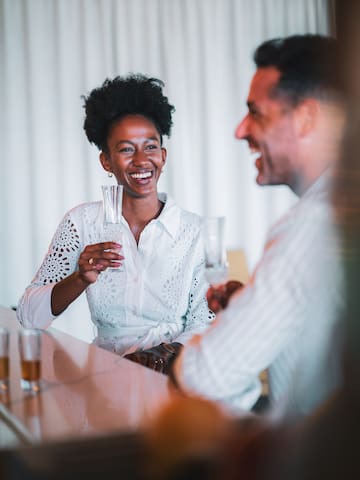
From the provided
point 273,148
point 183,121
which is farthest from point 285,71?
point 183,121

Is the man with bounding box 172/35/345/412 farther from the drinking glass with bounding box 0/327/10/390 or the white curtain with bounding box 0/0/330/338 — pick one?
the white curtain with bounding box 0/0/330/338

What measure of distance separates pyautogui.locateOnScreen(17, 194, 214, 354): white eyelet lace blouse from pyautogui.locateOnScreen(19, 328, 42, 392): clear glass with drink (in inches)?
47.8

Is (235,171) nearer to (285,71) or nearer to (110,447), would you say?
(285,71)

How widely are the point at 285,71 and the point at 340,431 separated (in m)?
1.24

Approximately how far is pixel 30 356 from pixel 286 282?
2.49ft

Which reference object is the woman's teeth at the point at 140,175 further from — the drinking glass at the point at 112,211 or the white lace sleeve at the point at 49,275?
the drinking glass at the point at 112,211

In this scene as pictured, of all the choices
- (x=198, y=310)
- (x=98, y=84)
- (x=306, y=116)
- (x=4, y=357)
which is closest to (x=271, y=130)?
(x=306, y=116)

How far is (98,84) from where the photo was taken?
6402 millimetres

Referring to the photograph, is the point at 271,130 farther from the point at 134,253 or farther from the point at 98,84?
the point at 98,84

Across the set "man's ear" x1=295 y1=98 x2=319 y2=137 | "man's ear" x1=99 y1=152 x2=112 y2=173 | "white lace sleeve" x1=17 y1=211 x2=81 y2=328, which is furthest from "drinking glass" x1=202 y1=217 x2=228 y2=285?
"man's ear" x1=99 y1=152 x2=112 y2=173

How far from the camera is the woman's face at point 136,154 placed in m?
3.60

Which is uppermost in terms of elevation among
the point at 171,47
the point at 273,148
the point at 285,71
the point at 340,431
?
the point at 171,47

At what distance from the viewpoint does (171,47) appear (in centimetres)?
660

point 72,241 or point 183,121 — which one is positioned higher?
point 183,121
